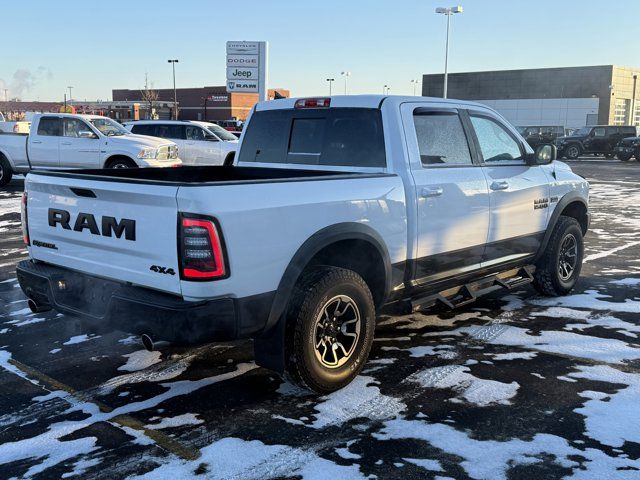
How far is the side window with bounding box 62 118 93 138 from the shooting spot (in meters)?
15.3

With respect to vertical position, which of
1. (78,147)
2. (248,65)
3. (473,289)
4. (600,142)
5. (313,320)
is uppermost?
(248,65)

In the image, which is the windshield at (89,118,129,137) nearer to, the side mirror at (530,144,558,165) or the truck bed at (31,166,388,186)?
the truck bed at (31,166,388,186)

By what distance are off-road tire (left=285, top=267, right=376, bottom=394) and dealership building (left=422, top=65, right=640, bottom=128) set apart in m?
75.8

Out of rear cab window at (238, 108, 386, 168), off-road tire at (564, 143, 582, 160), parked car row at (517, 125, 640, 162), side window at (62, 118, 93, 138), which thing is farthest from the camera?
off-road tire at (564, 143, 582, 160)

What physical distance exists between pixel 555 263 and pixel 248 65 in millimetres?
21728

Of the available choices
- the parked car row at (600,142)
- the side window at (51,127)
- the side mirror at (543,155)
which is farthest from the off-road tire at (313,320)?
the parked car row at (600,142)

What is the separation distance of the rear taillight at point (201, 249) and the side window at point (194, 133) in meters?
15.5

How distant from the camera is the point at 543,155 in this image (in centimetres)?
595

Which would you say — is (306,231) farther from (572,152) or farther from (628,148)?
(572,152)

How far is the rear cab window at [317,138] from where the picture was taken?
188 inches

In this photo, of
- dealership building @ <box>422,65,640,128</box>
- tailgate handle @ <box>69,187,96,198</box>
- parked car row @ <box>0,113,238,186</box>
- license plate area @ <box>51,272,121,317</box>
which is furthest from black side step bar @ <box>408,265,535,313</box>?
dealership building @ <box>422,65,640,128</box>

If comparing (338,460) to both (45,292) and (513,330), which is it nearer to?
(45,292)

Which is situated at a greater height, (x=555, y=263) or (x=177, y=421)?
(x=555, y=263)

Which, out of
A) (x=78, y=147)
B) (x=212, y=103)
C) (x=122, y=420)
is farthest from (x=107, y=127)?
(x=212, y=103)
